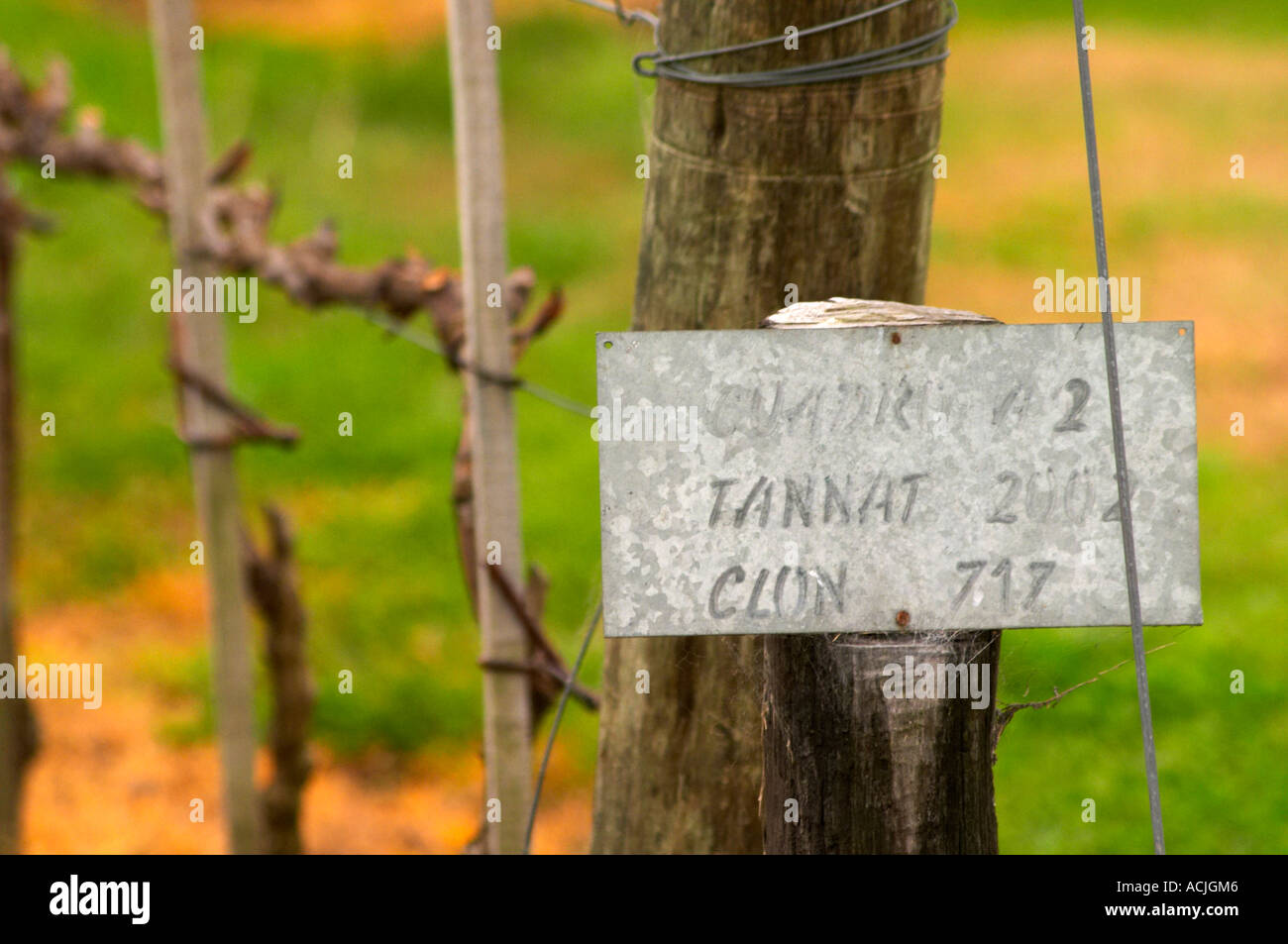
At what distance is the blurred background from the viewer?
13.1ft

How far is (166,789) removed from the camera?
4.46m

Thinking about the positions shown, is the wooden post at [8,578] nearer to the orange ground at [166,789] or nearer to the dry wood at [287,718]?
the orange ground at [166,789]

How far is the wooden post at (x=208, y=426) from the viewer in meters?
2.60

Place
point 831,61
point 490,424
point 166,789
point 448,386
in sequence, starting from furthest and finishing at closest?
point 448,386 < point 166,789 < point 490,424 < point 831,61

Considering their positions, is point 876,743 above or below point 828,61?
below

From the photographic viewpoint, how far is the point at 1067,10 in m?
11.6

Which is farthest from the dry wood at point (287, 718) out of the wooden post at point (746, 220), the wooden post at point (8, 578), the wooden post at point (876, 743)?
the wooden post at point (876, 743)

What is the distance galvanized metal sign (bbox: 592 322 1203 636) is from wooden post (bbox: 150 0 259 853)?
1.77 m

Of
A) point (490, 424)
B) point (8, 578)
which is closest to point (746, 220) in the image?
point (490, 424)

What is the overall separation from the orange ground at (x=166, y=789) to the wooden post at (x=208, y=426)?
120cm

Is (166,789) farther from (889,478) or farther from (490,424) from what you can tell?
(889,478)

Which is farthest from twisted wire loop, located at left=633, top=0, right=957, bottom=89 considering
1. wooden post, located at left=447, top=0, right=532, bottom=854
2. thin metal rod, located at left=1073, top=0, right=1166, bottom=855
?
wooden post, located at left=447, top=0, right=532, bottom=854

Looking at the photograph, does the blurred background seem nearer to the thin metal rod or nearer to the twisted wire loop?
the thin metal rod

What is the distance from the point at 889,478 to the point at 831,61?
0.54 m
